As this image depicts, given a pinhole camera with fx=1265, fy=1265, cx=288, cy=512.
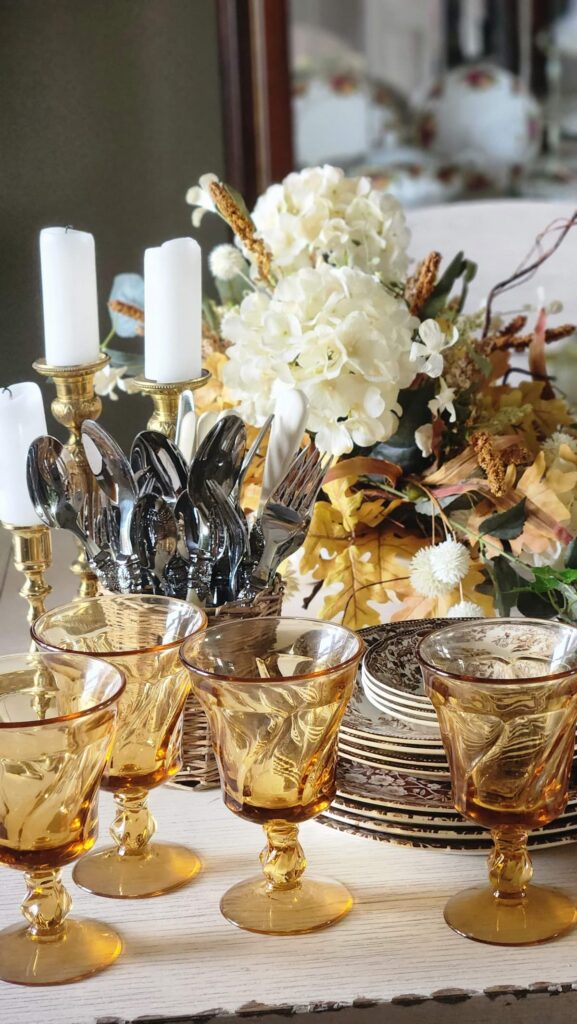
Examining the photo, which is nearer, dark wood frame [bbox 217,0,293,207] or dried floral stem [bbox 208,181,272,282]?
dried floral stem [bbox 208,181,272,282]

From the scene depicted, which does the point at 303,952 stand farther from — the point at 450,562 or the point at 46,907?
the point at 450,562

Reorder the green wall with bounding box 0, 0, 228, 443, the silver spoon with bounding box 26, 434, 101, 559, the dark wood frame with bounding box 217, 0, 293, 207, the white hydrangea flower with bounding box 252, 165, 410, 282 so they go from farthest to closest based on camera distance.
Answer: the dark wood frame with bounding box 217, 0, 293, 207, the green wall with bounding box 0, 0, 228, 443, the white hydrangea flower with bounding box 252, 165, 410, 282, the silver spoon with bounding box 26, 434, 101, 559

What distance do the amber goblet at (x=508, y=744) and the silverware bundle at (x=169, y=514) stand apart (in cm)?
15

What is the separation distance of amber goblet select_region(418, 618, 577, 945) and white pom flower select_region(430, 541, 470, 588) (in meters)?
0.21

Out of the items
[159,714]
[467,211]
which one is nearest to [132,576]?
[159,714]

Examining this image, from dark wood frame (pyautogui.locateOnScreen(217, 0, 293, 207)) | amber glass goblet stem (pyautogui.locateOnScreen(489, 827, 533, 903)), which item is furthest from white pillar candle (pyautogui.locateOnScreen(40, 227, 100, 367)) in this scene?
dark wood frame (pyautogui.locateOnScreen(217, 0, 293, 207))

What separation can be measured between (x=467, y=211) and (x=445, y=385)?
1.13 m

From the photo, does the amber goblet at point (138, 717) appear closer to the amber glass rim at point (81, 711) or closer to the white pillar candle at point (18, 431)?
the amber glass rim at point (81, 711)

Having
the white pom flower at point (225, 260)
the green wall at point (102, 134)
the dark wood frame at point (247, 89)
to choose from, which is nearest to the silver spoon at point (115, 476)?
the white pom flower at point (225, 260)

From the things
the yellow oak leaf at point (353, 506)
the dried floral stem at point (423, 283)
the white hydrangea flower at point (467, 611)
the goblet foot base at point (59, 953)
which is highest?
the dried floral stem at point (423, 283)

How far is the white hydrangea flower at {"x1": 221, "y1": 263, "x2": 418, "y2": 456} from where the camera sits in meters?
0.95

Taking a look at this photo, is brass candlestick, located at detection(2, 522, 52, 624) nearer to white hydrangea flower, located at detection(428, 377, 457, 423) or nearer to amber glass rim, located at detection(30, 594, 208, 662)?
amber glass rim, located at detection(30, 594, 208, 662)

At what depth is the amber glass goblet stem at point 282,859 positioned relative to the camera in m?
0.68

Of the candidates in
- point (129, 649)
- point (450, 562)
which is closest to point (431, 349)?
point (450, 562)
